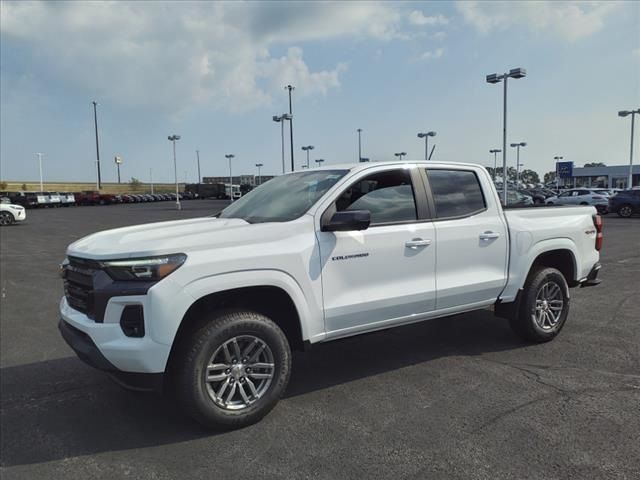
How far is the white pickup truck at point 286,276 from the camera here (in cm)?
329

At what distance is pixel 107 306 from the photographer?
328 cm

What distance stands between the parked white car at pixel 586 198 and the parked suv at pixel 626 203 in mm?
2369

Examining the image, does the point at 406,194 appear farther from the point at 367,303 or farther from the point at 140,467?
the point at 140,467

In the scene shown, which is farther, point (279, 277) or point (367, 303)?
point (367, 303)

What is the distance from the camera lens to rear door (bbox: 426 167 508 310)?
4539mm

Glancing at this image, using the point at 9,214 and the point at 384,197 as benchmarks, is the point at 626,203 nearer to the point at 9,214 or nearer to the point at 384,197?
the point at 384,197

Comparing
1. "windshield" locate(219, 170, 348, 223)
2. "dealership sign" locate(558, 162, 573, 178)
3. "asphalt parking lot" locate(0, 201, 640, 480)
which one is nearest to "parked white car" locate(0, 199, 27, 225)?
"asphalt parking lot" locate(0, 201, 640, 480)

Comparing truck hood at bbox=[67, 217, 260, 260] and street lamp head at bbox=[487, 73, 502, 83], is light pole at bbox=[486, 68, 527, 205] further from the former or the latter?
truck hood at bbox=[67, 217, 260, 260]

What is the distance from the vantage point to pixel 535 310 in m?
5.21

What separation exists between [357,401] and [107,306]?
6.59 ft

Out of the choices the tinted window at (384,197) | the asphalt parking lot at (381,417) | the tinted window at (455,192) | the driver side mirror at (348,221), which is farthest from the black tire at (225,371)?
the tinted window at (455,192)

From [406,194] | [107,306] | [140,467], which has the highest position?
[406,194]

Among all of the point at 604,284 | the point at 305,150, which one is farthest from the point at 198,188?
the point at 604,284

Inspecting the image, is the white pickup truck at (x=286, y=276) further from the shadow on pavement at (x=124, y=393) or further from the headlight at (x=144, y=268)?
the shadow on pavement at (x=124, y=393)
